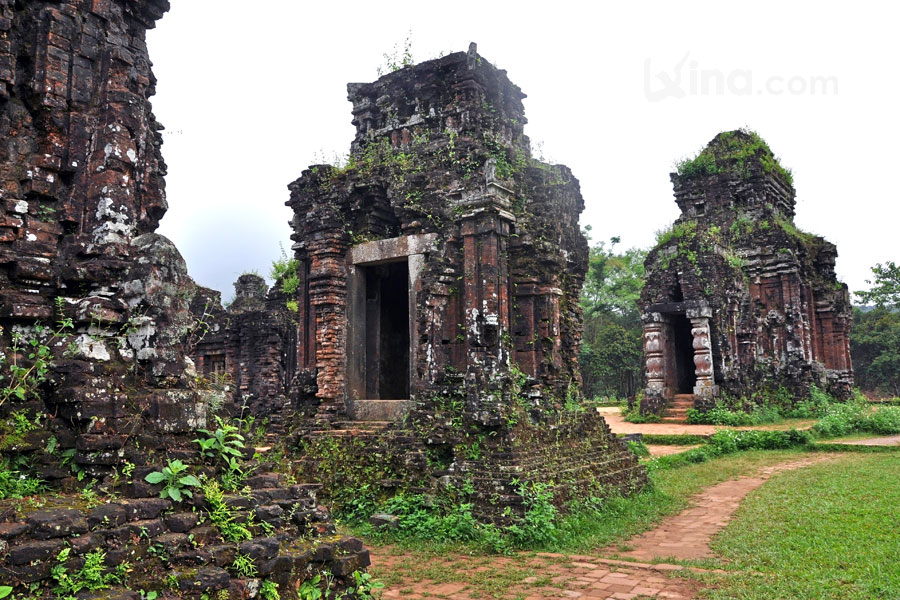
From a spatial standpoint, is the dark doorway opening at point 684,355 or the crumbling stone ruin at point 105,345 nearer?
the crumbling stone ruin at point 105,345

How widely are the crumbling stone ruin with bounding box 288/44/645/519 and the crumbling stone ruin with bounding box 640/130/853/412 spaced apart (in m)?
10.2

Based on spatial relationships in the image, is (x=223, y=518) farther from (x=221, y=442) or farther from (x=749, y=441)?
(x=749, y=441)

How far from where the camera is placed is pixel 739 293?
72.4 feet

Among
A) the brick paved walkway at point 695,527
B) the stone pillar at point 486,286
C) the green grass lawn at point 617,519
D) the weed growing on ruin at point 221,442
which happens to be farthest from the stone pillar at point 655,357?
the weed growing on ruin at point 221,442

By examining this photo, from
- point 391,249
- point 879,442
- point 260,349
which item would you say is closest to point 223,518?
point 391,249

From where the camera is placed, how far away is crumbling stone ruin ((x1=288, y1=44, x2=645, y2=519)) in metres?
8.88

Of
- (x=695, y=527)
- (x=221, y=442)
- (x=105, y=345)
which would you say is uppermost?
(x=105, y=345)

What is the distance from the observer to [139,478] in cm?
411

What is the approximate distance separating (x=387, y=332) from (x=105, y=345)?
7575 millimetres

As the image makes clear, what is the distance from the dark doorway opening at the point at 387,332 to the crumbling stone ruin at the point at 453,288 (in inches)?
1.4

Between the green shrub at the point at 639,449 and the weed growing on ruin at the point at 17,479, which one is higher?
the weed growing on ruin at the point at 17,479

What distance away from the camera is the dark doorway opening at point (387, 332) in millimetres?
11570

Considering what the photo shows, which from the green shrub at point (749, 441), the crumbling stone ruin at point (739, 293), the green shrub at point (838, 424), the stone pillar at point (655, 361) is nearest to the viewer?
the green shrub at point (749, 441)

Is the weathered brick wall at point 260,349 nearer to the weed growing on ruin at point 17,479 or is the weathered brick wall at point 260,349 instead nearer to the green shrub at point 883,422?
the weed growing on ruin at point 17,479
